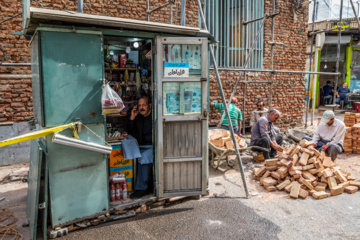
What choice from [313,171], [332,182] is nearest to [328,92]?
[313,171]

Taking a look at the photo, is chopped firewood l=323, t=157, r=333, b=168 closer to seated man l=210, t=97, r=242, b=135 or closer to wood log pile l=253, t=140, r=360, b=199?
wood log pile l=253, t=140, r=360, b=199

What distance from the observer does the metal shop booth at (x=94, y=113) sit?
393 cm

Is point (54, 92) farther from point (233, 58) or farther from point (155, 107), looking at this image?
point (233, 58)

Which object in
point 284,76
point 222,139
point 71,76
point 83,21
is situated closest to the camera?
point 83,21

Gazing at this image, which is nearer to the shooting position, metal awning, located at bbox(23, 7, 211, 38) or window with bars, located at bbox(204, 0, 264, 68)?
metal awning, located at bbox(23, 7, 211, 38)

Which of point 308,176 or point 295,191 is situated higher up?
point 308,176

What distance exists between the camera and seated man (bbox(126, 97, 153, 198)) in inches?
202

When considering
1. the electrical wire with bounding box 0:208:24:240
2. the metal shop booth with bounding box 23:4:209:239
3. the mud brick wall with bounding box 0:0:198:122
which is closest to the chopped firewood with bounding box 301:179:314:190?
the metal shop booth with bounding box 23:4:209:239

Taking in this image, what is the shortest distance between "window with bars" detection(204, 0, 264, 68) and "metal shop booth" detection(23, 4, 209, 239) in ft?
14.4

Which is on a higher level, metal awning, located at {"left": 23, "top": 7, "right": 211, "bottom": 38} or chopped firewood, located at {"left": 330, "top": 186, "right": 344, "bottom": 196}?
metal awning, located at {"left": 23, "top": 7, "right": 211, "bottom": 38}

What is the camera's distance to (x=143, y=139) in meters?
5.48

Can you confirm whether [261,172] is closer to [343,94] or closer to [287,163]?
[287,163]

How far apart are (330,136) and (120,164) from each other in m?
5.42

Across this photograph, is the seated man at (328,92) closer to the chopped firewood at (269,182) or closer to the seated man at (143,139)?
the chopped firewood at (269,182)
